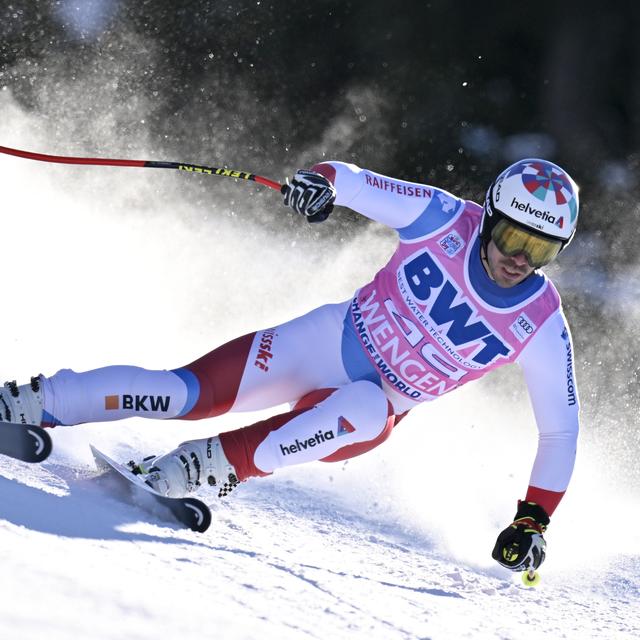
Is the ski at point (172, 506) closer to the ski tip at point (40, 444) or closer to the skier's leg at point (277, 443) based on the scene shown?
the skier's leg at point (277, 443)

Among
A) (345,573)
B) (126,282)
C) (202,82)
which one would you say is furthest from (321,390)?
(202,82)

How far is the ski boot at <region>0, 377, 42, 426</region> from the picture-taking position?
3.19 metres

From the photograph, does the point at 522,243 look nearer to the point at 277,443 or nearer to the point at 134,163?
the point at 277,443

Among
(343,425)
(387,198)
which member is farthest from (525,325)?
(343,425)

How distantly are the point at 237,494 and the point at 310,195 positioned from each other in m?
1.52

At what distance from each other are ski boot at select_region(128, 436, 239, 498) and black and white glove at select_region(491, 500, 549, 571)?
968mm

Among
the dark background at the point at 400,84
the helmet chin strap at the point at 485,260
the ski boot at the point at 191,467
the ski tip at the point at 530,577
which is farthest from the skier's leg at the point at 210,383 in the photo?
the dark background at the point at 400,84

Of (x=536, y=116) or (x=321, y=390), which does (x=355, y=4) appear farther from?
(x=321, y=390)

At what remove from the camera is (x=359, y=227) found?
1123cm

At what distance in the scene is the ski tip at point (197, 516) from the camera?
10.2 feet

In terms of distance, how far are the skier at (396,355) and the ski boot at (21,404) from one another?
0.24 feet

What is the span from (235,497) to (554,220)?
6.01ft

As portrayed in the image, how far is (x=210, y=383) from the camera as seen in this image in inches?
138

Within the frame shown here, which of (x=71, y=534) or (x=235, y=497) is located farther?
(x=235, y=497)
